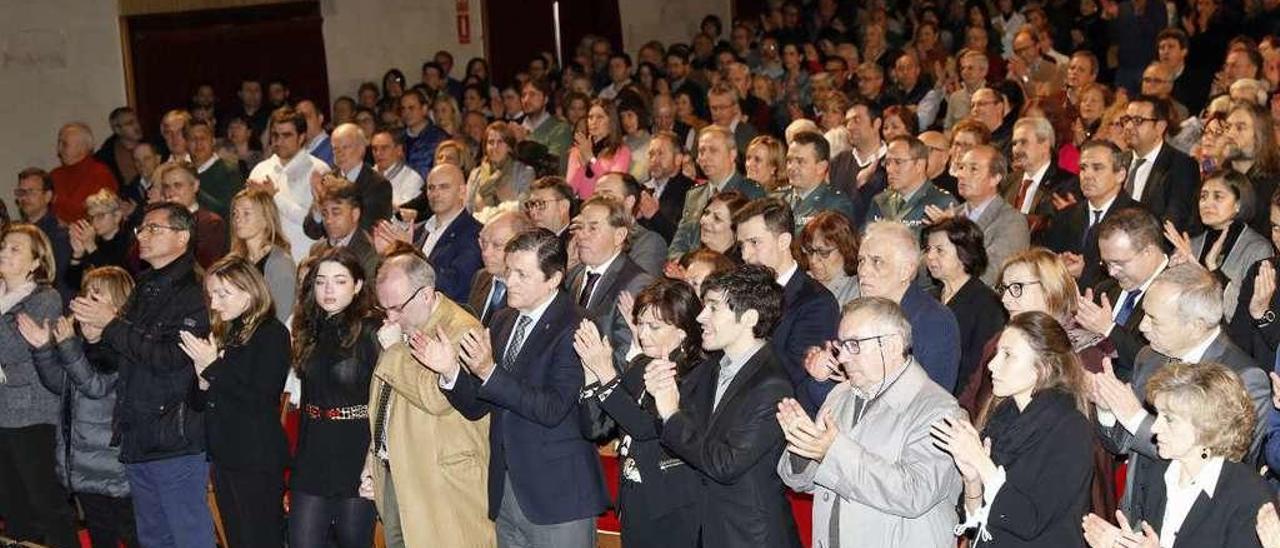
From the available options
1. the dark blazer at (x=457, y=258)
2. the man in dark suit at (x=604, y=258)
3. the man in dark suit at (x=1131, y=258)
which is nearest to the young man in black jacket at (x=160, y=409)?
the man in dark suit at (x=604, y=258)

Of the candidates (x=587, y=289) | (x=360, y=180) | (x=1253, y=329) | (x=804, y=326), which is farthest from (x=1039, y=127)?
(x=360, y=180)

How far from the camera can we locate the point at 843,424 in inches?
192

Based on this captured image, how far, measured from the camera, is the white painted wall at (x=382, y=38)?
16.0m

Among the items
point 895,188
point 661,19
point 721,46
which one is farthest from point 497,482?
point 661,19

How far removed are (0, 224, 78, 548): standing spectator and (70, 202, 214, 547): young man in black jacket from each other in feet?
1.51

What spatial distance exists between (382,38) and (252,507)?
34.8 ft

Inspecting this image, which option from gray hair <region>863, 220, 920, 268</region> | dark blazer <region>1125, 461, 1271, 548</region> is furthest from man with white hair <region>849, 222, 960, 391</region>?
dark blazer <region>1125, 461, 1271, 548</region>

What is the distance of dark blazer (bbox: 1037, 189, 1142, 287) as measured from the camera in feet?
23.3

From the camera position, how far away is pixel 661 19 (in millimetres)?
18859

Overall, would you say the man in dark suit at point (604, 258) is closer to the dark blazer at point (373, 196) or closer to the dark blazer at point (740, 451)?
the dark blazer at point (740, 451)

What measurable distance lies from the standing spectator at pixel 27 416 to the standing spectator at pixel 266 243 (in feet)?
2.75

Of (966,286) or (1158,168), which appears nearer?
(966,286)

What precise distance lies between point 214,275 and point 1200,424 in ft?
11.6

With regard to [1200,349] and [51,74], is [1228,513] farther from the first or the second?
[51,74]
